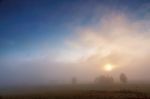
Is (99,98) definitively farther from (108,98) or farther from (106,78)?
(106,78)

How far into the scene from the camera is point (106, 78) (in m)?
200

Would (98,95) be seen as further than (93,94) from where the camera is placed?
No

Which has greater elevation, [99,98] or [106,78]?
[106,78]

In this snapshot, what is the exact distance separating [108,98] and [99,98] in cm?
274

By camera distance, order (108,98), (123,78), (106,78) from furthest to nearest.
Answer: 1. (106,78)
2. (123,78)
3. (108,98)

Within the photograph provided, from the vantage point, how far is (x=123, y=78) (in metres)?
174

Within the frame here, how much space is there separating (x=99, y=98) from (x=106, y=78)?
143m

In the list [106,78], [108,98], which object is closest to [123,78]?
[106,78]

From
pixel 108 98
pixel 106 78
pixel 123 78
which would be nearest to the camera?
pixel 108 98

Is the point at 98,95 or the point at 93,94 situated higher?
the point at 93,94

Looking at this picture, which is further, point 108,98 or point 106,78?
point 106,78

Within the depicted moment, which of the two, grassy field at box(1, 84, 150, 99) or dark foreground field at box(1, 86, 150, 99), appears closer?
dark foreground field at box(1, 86, 150, 99)

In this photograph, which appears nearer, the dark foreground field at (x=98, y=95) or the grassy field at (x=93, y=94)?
the dark foreground field at (x=98, y=95)

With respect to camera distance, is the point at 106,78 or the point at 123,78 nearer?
the point at 123,78
